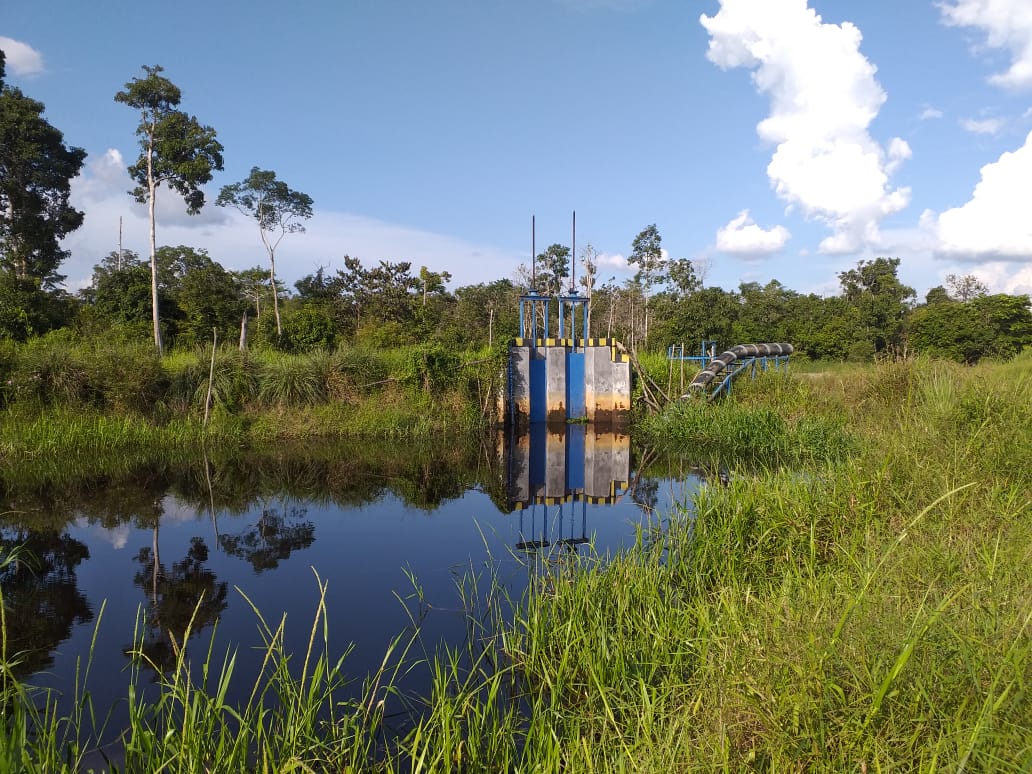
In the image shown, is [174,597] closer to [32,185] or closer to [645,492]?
[645,492]

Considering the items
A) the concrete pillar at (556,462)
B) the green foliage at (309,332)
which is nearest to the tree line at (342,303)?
the green foliage at (309,332)

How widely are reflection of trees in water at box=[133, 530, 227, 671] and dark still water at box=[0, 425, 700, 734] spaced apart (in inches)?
0.8

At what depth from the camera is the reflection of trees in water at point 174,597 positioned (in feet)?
13.9

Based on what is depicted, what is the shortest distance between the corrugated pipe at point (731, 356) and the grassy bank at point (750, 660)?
737 cm

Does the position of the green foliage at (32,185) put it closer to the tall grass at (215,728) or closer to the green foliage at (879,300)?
the tall grass at (215,728)

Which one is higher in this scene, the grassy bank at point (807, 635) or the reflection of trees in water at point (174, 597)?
the grassy bank at point (807, 635)

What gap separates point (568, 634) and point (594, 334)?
27.3 meters

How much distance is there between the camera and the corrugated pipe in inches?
557

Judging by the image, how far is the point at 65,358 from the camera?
38.6 feet

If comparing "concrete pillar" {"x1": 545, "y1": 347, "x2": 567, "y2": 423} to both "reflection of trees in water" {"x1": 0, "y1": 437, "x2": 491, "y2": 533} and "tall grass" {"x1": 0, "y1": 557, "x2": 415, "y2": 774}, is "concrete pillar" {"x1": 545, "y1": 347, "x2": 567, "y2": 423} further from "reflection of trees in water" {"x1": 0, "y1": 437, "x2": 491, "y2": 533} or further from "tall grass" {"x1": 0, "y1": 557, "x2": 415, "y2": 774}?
"tall grass" {"x1": 0, "y1": 557, "x2": 415, "y2": 774}

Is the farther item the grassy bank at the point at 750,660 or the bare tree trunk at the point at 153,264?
the bare tree trunk at the point at 153,264

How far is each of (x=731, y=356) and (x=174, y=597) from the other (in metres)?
13.7

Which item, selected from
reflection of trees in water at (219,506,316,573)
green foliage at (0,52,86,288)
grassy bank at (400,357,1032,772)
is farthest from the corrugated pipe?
green foliage at (0,52,86,288)

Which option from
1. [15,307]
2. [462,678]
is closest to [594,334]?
[15,307]
